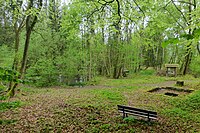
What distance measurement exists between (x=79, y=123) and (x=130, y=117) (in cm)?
183

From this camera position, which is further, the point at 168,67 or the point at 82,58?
the point at 168,67

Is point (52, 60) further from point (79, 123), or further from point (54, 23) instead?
point (79, 123)

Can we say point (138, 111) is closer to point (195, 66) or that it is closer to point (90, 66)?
point (90, 66)

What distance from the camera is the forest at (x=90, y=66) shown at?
6398 mm

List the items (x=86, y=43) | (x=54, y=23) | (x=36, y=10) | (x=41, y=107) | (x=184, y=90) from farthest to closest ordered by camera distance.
Result: (x=54, y=23) < (x=86, y=43) < (x=184, y=90) < (x=41, y=107) < (x=36, y=10)

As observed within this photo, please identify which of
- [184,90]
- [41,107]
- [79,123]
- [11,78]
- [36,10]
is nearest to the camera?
[11,78]

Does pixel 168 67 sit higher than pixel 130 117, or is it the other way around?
pixel 168 67

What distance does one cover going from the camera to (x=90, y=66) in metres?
18.7

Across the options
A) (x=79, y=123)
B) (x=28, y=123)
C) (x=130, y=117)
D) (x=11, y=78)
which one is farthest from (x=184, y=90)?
(x=11, y=78)

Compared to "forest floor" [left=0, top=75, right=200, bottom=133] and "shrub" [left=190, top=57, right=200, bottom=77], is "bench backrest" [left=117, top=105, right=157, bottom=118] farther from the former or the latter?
"shrub" [left=190, top=57, right=200, bottom=77]

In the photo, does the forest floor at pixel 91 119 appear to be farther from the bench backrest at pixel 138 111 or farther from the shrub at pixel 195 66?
the shrub at pixel 195 66

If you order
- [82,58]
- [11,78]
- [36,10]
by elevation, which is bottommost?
[11,78]

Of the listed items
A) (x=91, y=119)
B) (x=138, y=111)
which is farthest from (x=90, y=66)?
(x=138, y=111)

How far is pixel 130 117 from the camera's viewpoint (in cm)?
678
